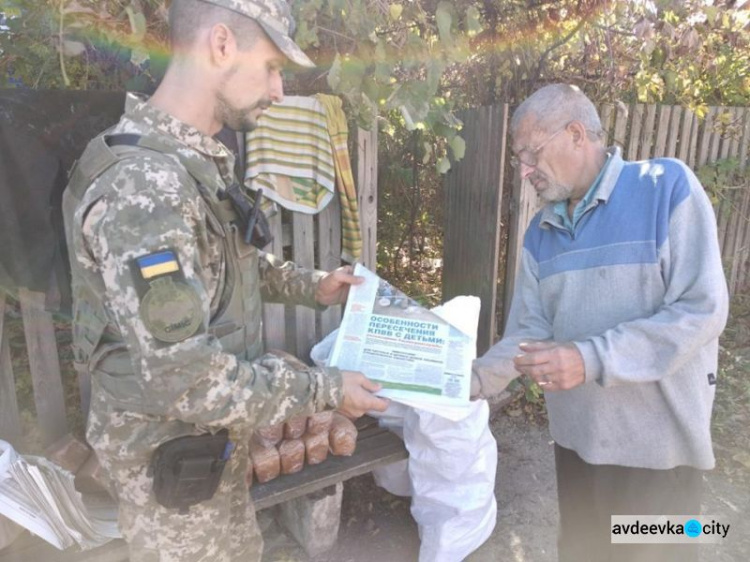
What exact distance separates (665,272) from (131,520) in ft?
6.10

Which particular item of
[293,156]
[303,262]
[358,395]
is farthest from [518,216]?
[358,395]

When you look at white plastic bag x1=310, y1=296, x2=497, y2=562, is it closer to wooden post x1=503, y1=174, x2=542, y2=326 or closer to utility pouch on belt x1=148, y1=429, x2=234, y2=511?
utility pouch on belt x1=148, y1=429, x2=234, y2=511

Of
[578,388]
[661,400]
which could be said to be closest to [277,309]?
[578,388]

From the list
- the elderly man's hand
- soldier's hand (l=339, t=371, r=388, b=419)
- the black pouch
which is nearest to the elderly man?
the elderly man's hand

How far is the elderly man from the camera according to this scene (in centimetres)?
166

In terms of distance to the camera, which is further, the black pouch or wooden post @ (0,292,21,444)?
wooden post @ (0,292,21,444)

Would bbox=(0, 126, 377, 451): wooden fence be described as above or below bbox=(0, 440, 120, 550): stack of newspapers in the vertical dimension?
above

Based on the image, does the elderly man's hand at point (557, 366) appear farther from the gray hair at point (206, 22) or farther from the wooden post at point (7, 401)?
the wooden post at point (7, 401)

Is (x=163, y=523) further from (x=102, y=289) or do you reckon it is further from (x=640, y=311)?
(x=640, y=311)

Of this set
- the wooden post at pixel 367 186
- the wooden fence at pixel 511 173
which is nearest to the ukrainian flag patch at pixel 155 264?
the wooden post at pixel 367 186

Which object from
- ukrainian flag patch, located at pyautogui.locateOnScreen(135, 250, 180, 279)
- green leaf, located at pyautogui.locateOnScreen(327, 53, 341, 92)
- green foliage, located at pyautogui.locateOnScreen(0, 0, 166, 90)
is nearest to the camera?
ukrainian flag patch, located at pyautogui.locateOnScreen(135, 250, 180, 279)

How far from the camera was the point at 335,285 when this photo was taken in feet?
6.77

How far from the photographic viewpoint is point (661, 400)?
1803mm

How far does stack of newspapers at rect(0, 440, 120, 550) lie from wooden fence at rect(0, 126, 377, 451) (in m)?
0.39
